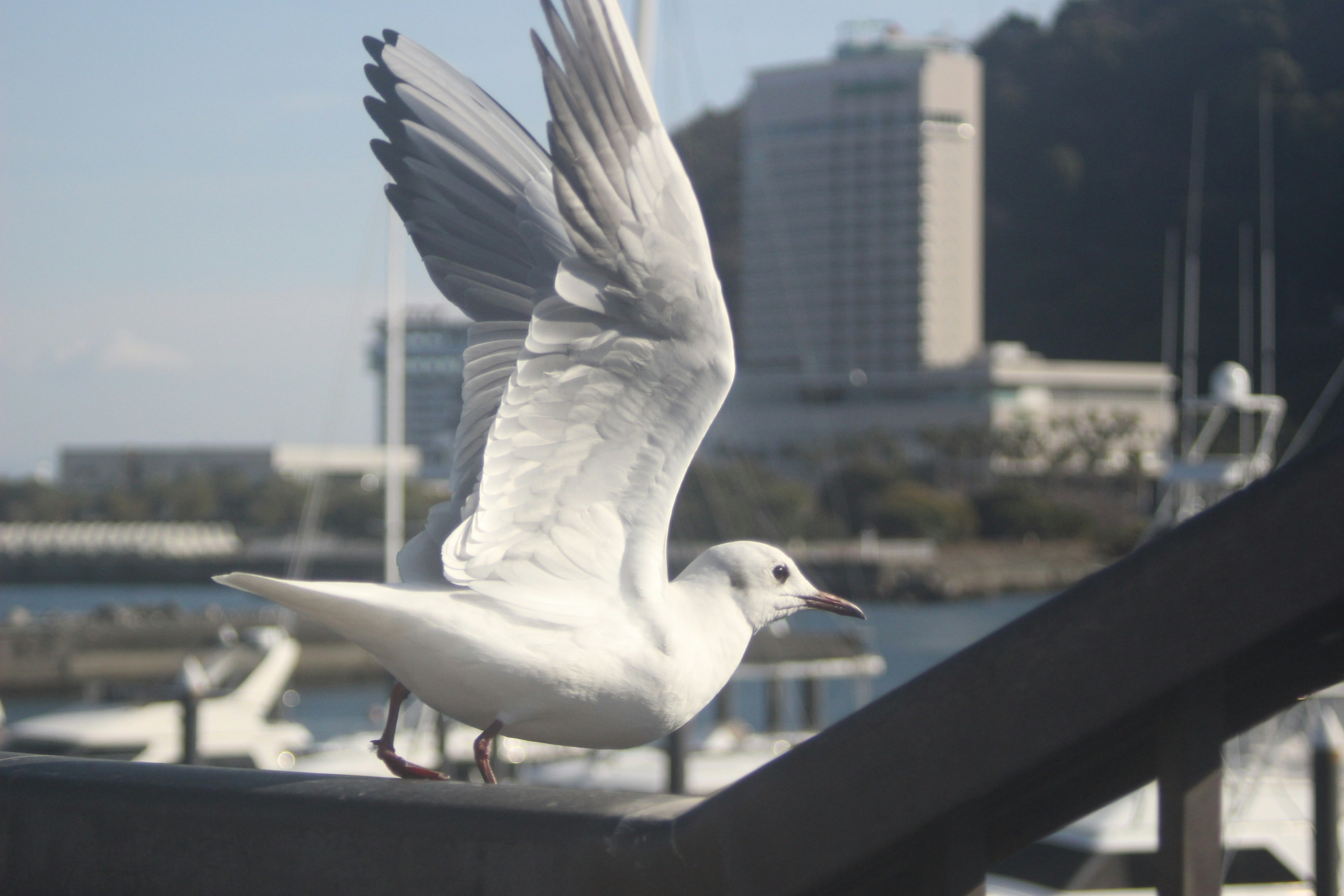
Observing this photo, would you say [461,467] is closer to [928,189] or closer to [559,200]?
[559,200]

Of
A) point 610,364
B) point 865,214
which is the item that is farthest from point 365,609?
point 865,214

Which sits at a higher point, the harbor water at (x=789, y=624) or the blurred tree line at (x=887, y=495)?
the blurred tree line at (x=887, y=495)

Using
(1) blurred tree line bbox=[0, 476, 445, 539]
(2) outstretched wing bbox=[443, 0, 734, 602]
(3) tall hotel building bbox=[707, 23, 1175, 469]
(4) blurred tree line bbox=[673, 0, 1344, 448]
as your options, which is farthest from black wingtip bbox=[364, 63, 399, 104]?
(3) tall hotel building bbox=[707, 23, 1175, 469]

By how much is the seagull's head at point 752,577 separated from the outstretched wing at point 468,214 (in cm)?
35

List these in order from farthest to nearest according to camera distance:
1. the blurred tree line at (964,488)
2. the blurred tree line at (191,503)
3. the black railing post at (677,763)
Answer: the blurred tree line at (191,503) → the blurred tree line at (964,488) → the black railing post at (677,763)

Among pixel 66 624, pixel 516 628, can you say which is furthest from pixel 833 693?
pixel 516 628

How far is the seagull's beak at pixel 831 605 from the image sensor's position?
2035mm

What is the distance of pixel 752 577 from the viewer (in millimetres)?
1960

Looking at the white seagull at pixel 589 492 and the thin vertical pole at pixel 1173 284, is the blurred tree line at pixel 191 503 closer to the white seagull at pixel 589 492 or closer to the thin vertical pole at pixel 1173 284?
the thin vertical pole at pixel 1173 284

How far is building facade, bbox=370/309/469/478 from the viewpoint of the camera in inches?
246

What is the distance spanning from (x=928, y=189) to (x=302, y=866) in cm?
7177

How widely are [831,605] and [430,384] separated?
128 feet

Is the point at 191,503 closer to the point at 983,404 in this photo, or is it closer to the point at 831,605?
the point at 983,404

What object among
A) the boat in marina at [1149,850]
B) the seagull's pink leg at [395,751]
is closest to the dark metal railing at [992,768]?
the seagull's pink leg at [395,751]
